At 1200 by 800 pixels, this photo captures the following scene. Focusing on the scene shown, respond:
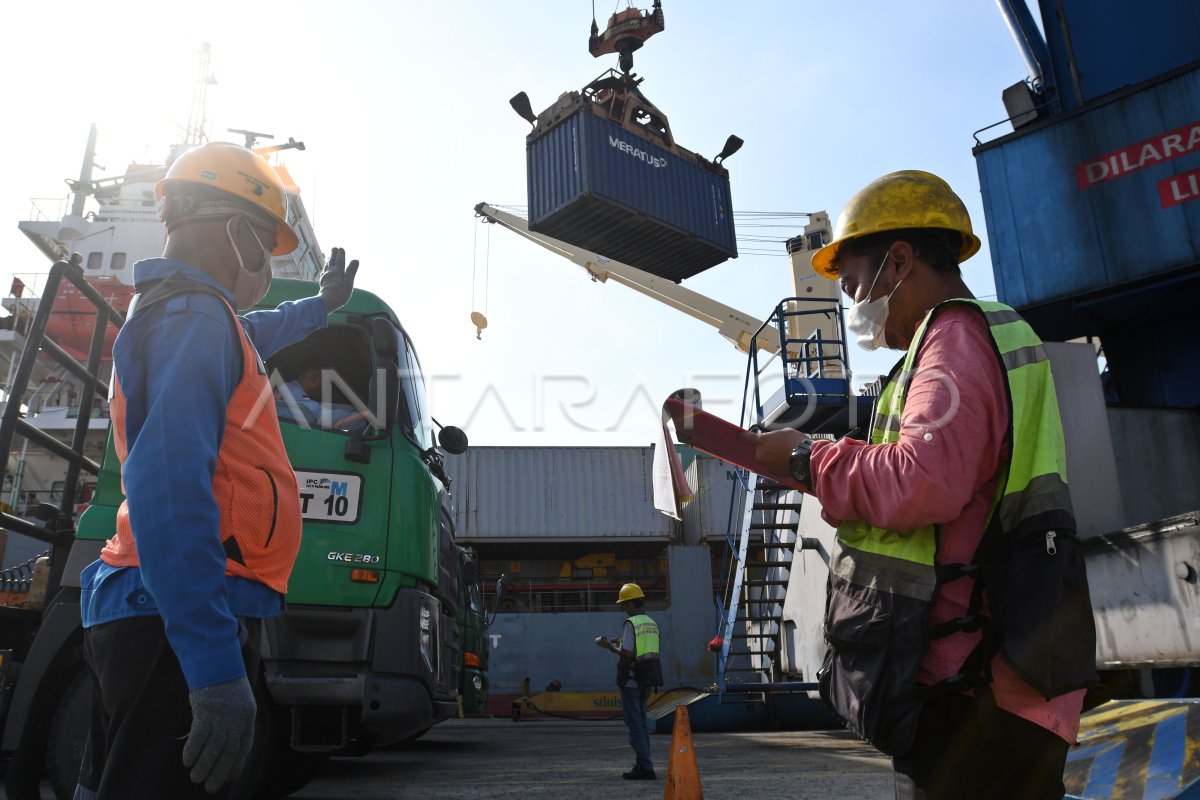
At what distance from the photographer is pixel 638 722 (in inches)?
261

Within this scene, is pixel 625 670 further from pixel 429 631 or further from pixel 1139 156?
pixel 1139 156

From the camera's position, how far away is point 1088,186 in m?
9.24

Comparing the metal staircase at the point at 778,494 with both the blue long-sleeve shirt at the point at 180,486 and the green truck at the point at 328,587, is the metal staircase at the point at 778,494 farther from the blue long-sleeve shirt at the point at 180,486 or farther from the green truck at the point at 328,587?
the blue long-sleeve shirt at the point at 180,486

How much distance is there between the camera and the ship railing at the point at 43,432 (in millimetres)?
3916

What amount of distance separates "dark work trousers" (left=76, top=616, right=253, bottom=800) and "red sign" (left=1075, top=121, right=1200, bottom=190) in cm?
1043

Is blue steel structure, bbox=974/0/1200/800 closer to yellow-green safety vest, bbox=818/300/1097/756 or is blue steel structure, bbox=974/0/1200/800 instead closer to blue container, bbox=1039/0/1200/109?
blue container, bbox=1039/0/1200/109

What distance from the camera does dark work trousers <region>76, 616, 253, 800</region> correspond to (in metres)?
1.29

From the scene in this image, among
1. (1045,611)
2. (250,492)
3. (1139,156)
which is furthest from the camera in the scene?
(1139,156)

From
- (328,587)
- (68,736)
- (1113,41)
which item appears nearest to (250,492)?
(328,587)

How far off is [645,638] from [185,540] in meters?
6.44

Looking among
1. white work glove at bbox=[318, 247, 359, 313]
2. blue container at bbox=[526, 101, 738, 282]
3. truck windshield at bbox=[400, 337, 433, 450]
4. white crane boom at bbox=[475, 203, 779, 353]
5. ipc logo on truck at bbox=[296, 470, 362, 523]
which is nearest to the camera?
white work glove at bbox=[318, 247, 359, 313]

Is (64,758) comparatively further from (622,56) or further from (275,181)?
(622,56)

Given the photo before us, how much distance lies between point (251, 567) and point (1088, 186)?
1024 centimetres

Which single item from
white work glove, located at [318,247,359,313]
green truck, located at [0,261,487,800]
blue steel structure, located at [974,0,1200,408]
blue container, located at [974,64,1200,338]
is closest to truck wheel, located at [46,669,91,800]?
green truck, located at [0,261,487,800]
